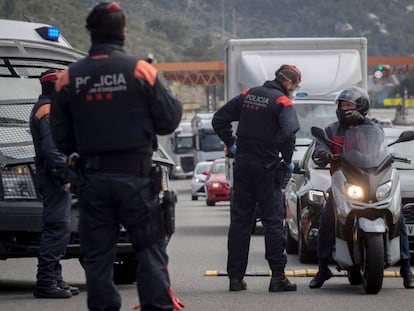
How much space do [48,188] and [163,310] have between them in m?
3.58

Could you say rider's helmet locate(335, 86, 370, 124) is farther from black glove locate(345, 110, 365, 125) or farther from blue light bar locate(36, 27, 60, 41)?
blue light bar locate(36, 27, 60, 41)

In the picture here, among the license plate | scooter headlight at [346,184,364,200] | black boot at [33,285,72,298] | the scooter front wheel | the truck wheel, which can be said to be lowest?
the license plate

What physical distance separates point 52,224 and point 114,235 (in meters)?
3.28

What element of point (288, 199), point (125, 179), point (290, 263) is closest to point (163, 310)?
point (125, 179)

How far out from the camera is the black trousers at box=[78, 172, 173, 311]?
7.08 meters

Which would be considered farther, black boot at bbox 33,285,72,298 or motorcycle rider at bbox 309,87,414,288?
motorcycle rider at bbox 309,87,414,288

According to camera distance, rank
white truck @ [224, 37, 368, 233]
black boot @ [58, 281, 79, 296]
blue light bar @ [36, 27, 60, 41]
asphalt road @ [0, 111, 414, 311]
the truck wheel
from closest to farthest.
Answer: asphalt road @ [0, 111, 414, 311] → black boot @ [58, 281, 79, 296] → the truck wheel → blue light bar @ [36, 27, 60, 41] → white truck @ [224, 37, 368, 233]

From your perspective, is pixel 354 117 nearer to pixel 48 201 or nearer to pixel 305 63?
pixel 48 201

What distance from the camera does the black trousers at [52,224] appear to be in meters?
10.4

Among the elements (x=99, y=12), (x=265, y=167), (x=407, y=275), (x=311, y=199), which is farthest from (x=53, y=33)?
(x=99, y=12)

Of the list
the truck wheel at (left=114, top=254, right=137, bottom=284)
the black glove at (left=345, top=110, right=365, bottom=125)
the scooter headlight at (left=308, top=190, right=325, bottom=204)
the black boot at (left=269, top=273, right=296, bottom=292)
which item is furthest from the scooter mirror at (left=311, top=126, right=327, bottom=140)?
the scooter headlight at (left=308, top=190, right=325, bottom=204)

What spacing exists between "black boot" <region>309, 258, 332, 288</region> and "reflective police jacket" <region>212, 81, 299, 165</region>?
0.87 m

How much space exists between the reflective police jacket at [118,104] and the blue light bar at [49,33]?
562cm

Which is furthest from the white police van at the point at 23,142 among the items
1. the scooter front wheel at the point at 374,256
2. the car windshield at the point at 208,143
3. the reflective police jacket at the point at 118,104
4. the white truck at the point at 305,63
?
the car windshield at the point at 208,143
